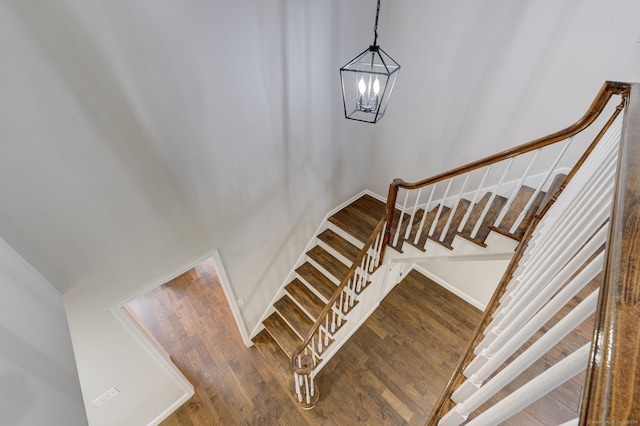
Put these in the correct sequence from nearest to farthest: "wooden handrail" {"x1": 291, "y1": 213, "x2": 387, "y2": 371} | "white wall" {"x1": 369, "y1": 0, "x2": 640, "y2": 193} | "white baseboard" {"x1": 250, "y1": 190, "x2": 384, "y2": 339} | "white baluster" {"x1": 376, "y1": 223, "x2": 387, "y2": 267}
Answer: "white wall" {"x1": 369, "y1": 0, "x2": 640, "y2": 193} < "wooden handrail" {"x1": 291, "y1": 213, "x2": 387, "y2": 371} < "white baluster" {"x1": 376, "y1": 223, "x2": 387, "y2": 267} < "white baseboard" {"x1": 250, "y1": 190, "x2": 384, "y2": 339}

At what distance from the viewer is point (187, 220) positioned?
228cm

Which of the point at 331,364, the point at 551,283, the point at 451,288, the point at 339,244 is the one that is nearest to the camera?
the point at 551,283

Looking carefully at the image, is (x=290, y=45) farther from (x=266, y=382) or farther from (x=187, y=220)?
(x=266, y=382)

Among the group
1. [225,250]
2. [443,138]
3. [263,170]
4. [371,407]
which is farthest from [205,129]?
[371,407]

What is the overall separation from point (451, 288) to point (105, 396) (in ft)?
15.3

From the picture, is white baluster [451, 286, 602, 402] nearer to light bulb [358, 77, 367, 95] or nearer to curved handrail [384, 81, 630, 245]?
curved handrail [384, 81, 630, 245]

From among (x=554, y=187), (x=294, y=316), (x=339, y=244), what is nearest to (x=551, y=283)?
(x=554, y=187)

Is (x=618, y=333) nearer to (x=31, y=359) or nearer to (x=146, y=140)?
(x=31, y=359)

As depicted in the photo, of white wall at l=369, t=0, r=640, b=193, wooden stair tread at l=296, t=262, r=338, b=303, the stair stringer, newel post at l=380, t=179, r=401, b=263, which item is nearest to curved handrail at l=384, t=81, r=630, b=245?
newel post at l=380, t=179, r=401, b=263

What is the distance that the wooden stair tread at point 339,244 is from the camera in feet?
12.0

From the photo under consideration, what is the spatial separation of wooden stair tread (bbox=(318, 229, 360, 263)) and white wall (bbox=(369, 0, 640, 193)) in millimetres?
1509

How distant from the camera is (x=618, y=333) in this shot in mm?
340

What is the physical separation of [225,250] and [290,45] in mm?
2117

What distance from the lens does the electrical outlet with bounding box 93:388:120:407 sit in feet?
7.52
